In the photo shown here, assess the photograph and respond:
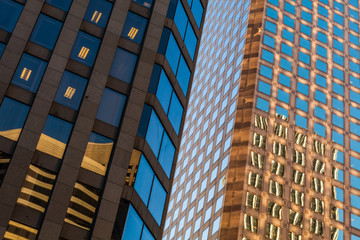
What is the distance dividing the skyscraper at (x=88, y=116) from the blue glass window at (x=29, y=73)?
0.06 meters

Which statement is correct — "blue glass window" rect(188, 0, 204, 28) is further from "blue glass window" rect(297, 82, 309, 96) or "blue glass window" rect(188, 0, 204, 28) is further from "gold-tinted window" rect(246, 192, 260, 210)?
"blue glass window" rect(297, 82, 309, 96)

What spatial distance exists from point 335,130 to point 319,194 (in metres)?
12.0

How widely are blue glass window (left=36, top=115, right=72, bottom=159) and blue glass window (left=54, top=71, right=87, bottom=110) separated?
137 cm

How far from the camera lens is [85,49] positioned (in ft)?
124


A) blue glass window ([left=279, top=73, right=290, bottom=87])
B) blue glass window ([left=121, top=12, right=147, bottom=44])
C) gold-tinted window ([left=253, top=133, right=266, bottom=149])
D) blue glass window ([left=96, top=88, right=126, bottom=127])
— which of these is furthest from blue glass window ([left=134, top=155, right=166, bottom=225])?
blue glass window ([left=279, top=73, right=290, bottom=87])

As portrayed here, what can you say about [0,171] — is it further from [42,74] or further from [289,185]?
[289,185]

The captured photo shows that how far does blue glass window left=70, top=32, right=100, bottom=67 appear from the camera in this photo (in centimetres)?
3731

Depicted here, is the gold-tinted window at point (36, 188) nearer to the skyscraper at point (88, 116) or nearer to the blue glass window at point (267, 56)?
the skyscraper at point (88, 116)

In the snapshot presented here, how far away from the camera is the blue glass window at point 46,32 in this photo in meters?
36.7

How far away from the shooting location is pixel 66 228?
31.3 meters

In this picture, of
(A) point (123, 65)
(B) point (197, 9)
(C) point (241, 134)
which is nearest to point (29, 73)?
(A) point (123, 65)

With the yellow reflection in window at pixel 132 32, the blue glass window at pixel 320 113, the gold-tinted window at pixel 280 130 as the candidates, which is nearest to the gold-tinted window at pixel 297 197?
the gold-tinted window at pixel 280 130

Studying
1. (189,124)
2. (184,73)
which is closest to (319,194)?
(189,124)

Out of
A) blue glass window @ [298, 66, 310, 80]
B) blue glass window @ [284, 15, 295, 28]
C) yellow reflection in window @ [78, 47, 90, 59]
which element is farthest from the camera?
blue glass window @ [284, 15, 295, 28]
